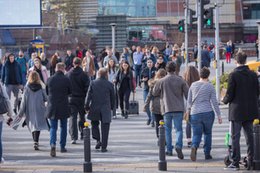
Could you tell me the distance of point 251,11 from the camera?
86938 millimetres

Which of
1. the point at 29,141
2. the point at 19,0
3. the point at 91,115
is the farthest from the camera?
the point at 19,0

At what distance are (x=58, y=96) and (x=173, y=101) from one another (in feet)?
8.46

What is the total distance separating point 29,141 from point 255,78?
692cm

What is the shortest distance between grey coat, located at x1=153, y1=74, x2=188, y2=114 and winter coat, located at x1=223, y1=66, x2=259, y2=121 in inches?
78.2

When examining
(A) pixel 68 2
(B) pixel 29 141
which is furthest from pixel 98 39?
(B) pixel 29 141

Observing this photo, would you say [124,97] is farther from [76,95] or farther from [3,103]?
[3,103]

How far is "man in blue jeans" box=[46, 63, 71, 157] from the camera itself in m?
16.8

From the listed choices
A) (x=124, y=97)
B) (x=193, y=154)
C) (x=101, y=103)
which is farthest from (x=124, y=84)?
(x=193, y=154)

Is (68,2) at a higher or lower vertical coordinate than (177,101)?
higher

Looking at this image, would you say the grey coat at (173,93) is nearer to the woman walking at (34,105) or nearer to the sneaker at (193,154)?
the sneaker at (193,154)

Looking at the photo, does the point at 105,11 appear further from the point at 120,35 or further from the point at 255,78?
the point at 255,78

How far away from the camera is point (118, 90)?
2450 centimetres

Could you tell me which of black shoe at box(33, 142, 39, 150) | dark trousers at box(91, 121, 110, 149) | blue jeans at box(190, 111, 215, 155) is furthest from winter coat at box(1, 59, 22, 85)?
blue jeans at box(190, 111, 215, 155)

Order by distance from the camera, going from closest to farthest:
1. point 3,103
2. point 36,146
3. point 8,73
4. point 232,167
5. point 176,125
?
point 232,167 < point 3,103 < point 176,125 < point 36,146 < point 8,73
